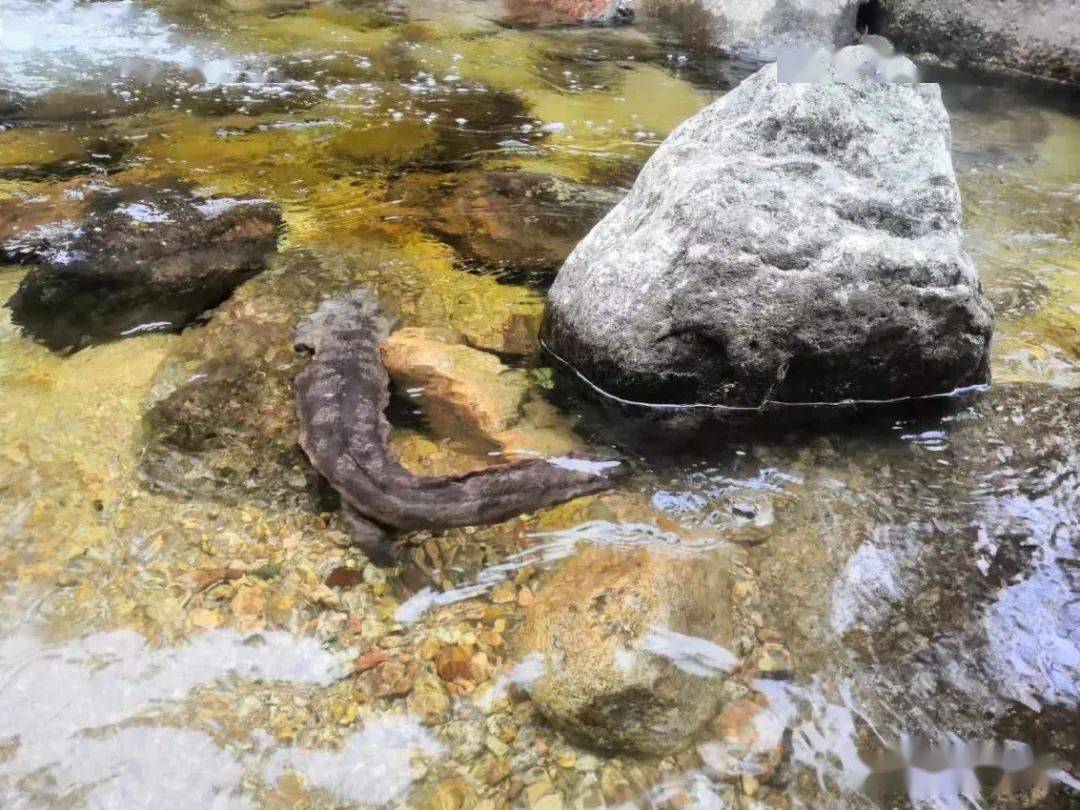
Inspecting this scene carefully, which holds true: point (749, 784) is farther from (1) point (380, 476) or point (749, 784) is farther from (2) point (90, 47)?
(2) point (90, 47)

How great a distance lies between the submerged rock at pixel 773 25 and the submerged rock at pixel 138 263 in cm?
862

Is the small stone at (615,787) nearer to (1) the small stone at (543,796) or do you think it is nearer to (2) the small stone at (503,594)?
(1) the small stone at (543,796)

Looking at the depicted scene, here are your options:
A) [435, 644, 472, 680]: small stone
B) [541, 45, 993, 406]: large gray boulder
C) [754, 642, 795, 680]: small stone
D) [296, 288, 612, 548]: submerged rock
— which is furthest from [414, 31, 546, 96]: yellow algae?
[754, 642, 795, 680]: small stone

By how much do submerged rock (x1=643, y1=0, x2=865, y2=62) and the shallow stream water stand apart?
6.25 m

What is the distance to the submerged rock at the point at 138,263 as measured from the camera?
5.30m

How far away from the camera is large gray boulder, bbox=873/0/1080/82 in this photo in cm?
1131

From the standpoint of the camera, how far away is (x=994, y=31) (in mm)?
11797

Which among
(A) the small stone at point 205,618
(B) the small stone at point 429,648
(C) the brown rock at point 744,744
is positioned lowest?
(A) the small stone at point 205,618

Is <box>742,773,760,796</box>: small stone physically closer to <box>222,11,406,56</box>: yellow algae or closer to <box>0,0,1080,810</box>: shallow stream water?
<box>0,0,1080,810</box>: shallow stream water

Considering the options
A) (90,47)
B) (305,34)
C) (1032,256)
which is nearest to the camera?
(1032,256)

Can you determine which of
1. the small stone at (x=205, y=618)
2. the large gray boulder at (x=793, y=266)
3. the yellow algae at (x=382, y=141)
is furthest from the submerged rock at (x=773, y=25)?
the small stone at (x=205, y=618)

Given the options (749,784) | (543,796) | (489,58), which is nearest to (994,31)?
(489,58)

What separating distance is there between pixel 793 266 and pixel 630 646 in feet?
7.34

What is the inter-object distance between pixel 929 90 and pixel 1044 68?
29.0 ft
